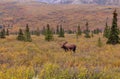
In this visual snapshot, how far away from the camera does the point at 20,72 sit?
9258mm

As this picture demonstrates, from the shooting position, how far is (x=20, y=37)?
49.3 m

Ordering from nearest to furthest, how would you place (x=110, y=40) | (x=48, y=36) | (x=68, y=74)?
1. (x=68, y=74)
2. (x=110, y=40)
3. (x=48, y=36)

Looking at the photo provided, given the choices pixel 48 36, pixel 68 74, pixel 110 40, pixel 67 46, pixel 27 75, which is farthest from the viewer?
pixel 48 36

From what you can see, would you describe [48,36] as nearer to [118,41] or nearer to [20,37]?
[20,37]

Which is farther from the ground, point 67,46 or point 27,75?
point 27,75

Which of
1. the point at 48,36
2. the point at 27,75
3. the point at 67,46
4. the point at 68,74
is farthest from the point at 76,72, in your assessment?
the point at 48,36

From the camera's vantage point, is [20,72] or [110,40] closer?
[20,72]

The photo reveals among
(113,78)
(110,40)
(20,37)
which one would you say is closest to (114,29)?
(110,40)

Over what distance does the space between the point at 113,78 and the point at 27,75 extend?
2937 mm

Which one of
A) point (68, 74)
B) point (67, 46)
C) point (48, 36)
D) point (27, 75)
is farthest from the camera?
point (48, 36)

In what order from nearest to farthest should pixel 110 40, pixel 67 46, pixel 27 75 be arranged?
pixel 27 75 < pixel 67 46 < pixel 110 40

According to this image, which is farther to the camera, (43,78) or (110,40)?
(110,40)

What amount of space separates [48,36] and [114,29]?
13.5 m

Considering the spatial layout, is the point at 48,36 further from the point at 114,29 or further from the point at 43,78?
the point at 43,78
